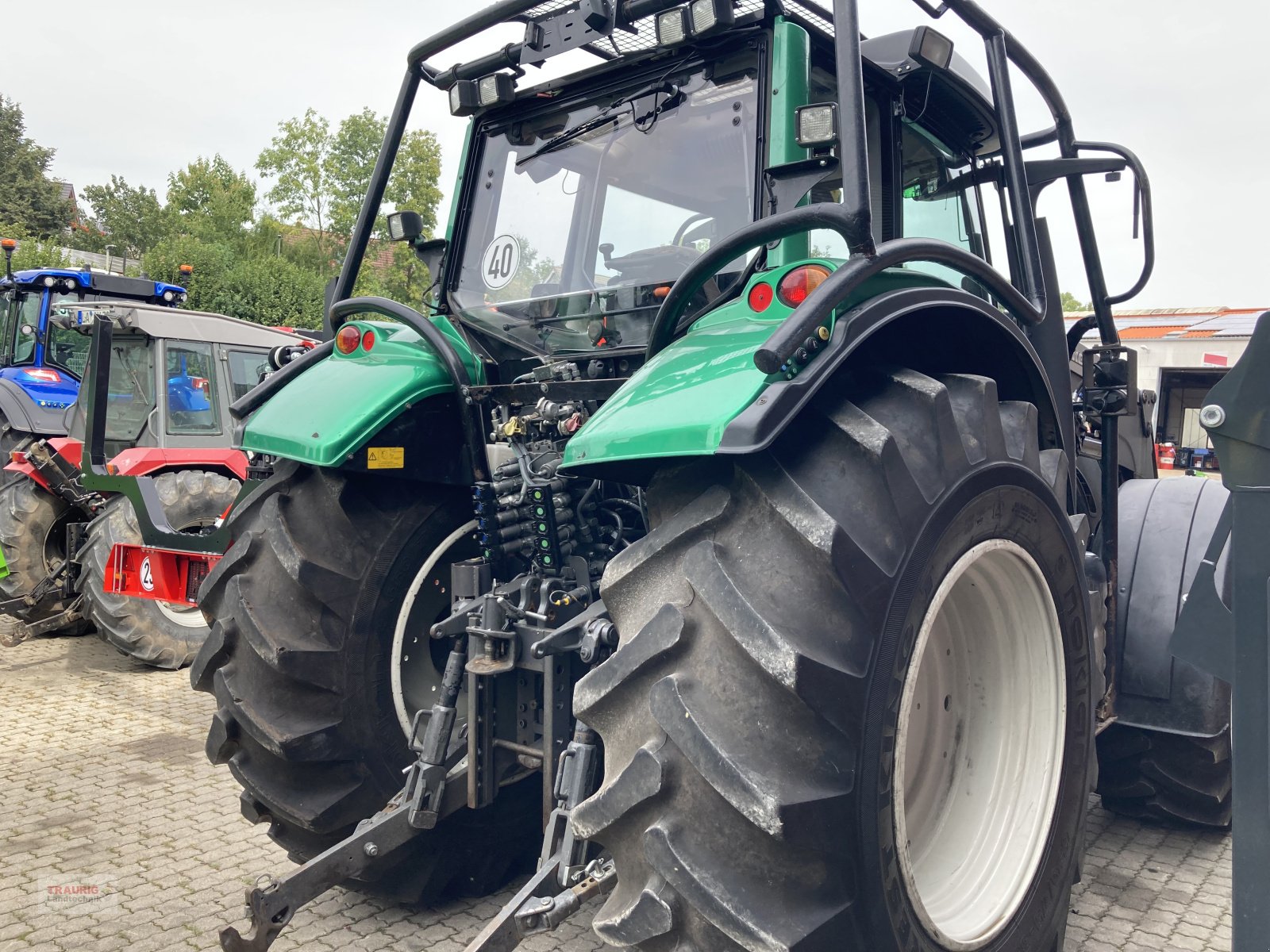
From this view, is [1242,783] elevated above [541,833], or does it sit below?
above

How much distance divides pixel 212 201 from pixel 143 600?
33.7 meters

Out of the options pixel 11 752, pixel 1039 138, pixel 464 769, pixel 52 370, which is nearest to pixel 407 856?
pixel 464 769

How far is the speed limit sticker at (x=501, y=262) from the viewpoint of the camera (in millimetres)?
3172

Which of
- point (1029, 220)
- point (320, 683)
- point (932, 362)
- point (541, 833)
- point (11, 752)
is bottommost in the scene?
point (11, 752)

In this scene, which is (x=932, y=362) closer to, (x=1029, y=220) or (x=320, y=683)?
(x=1029, y=220)

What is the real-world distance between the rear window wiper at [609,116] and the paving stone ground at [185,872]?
2.33 metres

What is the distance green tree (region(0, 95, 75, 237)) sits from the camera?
130 feet

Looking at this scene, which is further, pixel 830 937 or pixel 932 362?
pixel 932 362

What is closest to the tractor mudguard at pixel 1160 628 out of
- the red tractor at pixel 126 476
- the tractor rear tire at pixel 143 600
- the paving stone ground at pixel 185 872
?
the paving stone ground at pixel 185 872

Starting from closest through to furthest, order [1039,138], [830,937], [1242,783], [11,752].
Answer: [1242,783], [830,937], [1039,138], [11,752]

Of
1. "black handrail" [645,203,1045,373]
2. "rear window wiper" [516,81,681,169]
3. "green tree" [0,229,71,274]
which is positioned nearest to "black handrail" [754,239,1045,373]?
"black handrail" [645,203,1045,373]

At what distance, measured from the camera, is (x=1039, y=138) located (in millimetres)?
3822

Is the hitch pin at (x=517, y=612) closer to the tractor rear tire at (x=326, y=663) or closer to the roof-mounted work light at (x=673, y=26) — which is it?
the tractor rear tire at (x=326, y=663)

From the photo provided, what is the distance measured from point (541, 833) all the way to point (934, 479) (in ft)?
6.07
